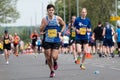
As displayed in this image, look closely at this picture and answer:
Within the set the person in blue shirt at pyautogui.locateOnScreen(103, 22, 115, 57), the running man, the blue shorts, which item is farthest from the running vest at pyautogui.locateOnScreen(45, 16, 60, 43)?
the blue shorts

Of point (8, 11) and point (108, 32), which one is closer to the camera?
point (108, 32)

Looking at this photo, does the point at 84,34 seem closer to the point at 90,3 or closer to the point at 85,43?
the point at 85,43

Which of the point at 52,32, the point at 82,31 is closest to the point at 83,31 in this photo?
the point at 82,31

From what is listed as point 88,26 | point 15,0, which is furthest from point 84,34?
point 15,0

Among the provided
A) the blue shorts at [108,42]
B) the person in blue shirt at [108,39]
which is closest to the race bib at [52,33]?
the person in blue shirt at [108,39]

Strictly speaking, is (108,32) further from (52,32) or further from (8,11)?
(8,11)

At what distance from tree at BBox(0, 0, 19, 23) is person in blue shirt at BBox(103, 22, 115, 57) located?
251 feet

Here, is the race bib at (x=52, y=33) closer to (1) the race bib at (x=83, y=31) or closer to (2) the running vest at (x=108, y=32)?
(1) the race bib at (x=83, y=31)

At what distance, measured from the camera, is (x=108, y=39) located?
30.6m

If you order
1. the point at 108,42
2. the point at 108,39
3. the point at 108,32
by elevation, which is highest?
the point at 108,32

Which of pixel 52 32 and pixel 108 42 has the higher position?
pixel 52 32

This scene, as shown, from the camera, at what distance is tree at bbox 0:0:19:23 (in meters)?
107

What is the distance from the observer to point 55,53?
51.3 feet

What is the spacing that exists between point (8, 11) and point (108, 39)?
7867cm
